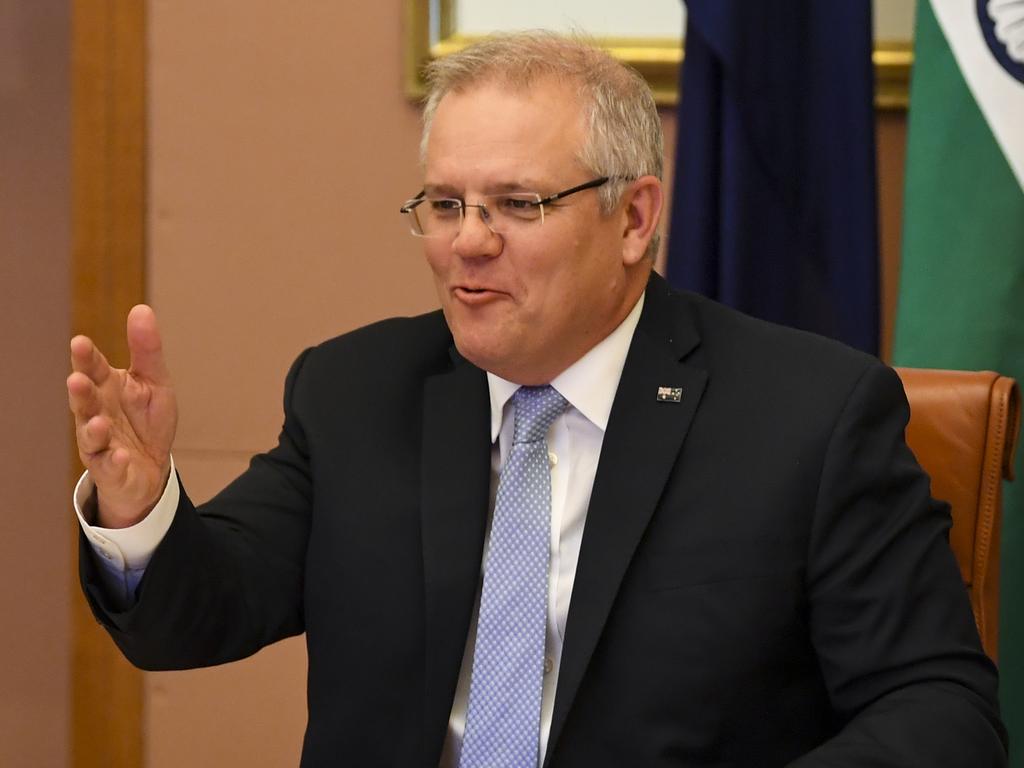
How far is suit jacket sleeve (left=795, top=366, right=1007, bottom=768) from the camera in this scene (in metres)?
1.59

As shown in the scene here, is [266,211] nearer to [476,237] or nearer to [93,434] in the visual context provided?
[476,237]

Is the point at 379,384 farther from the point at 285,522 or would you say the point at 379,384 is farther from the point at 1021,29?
the point at 1021,29

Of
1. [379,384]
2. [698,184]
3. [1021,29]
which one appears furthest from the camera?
[698,184]

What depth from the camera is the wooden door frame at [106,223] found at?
10.4ft

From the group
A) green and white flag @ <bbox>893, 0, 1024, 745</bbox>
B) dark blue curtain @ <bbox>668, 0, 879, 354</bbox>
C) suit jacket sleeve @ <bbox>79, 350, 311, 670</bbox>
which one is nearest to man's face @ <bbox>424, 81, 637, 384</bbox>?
suit jacket sleeve @ <bbox>79, 350, 311, 670</bbox>

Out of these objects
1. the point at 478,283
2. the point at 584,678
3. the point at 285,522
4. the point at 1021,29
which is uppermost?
the point at 1021,29

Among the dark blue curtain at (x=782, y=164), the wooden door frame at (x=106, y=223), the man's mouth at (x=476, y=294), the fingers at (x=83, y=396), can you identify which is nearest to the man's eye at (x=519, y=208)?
the man's mouth at (x=476, y=294)

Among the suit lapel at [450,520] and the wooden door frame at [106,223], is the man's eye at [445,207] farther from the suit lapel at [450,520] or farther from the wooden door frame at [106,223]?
the wooden door frame at [106,223]

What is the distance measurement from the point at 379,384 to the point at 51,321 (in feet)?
5.49

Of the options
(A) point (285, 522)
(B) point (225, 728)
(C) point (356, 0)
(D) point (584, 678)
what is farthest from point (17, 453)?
(D) point (584, 678)

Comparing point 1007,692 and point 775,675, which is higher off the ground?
point 775,675

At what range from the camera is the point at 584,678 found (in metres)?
1.78

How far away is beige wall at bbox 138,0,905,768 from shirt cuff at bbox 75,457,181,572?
142cm

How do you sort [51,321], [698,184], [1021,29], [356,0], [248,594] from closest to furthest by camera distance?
[248,594] < [1021,29] < [698,184] < [356,0] < [51,321]
